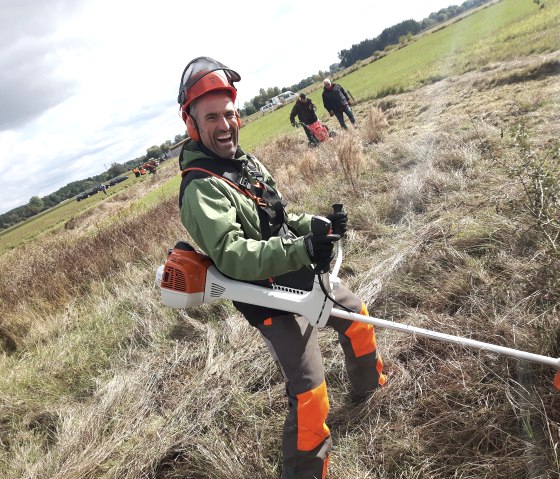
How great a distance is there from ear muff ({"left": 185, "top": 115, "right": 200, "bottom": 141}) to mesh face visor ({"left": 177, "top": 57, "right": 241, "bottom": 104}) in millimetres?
106

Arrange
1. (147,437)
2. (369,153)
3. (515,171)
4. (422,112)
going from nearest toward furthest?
1. (515,171)
2. (147,437)
3. (369,153)
4. (422,112)

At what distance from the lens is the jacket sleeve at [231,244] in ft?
5.48

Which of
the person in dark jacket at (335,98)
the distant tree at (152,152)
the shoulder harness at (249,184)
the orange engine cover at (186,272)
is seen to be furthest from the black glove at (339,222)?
the distant tree at (152,152)

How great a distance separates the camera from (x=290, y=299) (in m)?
1.84

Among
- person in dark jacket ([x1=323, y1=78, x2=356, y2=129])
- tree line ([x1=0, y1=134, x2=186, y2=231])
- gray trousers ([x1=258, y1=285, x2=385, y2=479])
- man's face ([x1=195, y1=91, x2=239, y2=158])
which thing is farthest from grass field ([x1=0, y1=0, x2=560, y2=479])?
tree line ([x1=0, y1=134, x2=186, y2=231])

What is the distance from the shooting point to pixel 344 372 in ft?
8.64

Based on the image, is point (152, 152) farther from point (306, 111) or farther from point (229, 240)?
point (229, 240)

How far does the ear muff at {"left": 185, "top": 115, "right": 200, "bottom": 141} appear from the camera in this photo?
6.87ft

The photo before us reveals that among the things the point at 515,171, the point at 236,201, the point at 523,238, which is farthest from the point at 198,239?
the point at 523,238

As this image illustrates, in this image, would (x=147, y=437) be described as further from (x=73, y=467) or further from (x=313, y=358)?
(x=313, y=358)

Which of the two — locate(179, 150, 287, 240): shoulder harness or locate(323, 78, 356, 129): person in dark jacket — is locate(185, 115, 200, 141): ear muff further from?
locate(323, 78, 356, 129): person in dark jacket

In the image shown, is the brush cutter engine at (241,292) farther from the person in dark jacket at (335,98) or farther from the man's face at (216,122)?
the person in dark jacket at (335,98)

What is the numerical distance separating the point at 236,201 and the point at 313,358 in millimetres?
937

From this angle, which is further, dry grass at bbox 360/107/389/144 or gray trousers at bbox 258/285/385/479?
dry grass at bbox 360/107/389/144
